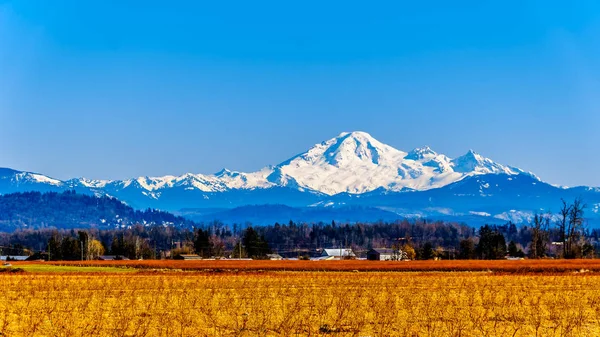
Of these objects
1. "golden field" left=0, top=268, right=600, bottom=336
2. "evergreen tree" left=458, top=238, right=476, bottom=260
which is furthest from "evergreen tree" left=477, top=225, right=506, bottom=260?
"golden field" left=0, top=268, right=600, bottom=336

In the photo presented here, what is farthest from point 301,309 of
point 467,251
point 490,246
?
point 467,251

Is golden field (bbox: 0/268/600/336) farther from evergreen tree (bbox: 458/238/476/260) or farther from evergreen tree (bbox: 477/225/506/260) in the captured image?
evergreen tree (bbox: 458/238/476/260)

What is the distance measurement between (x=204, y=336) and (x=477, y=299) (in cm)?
1742

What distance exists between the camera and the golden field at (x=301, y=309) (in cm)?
3003

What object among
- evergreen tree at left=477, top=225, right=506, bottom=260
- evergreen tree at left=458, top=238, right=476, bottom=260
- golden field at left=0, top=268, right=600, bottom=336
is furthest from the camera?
evergreen tree at left=458, top=238, right=476, bottom=260

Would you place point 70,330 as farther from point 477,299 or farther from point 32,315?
point 477,299

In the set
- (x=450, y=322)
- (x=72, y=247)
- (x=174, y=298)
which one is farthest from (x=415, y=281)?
(x=72, y=247)

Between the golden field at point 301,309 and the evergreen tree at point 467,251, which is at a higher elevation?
the evergreen tree at point 467,251

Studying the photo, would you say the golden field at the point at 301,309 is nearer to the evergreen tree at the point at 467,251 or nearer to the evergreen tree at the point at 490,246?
the evergreen tree at the point at 490,246

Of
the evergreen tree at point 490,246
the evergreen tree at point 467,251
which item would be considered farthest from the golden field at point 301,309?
the evergreen tree at point 467,251

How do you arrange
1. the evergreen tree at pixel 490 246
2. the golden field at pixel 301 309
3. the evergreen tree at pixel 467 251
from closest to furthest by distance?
the golden field at pixel 301 309 < the evergreen tree at pixel 490 246 < the evergreen tree at pixel 467 251

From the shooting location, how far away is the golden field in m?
30.0

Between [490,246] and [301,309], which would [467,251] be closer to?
[490,246]

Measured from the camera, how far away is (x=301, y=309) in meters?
36.8
